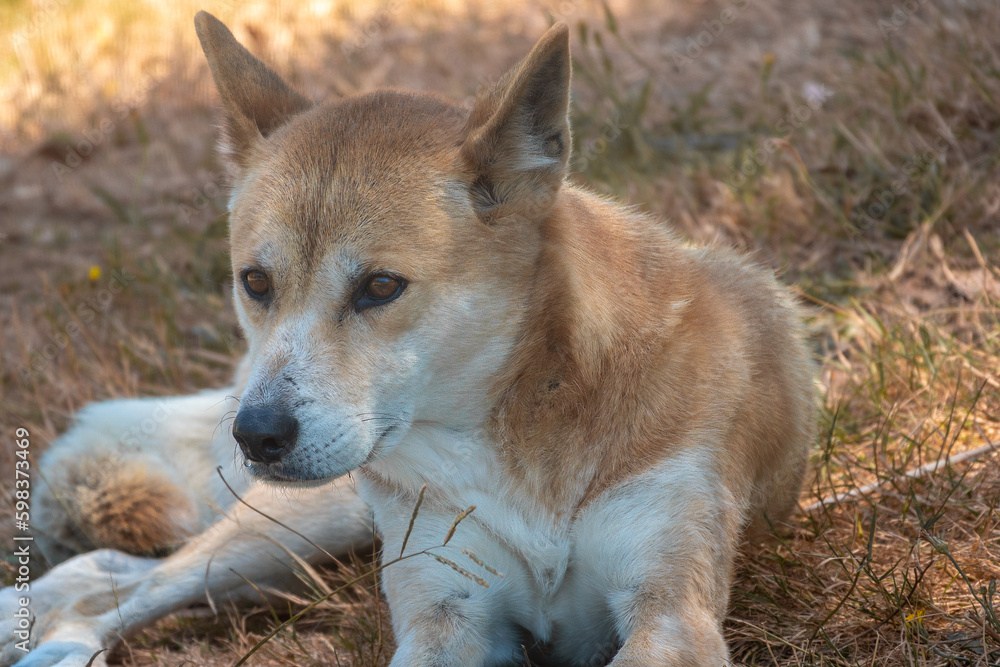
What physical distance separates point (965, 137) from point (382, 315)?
11.7 ft

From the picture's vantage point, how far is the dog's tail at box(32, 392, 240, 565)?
3.37 metres

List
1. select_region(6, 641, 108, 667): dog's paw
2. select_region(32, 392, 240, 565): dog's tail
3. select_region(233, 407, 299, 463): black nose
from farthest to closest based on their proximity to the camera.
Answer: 1. select_region(32, 392, 240, 565): dog's tail
2. select_region(6, 641, 108, 667): dog's paw
3. select_region(233, 407, 299, 463): black nose

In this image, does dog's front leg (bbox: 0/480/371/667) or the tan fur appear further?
dog's front leg (bbox: 0/480/371/667)

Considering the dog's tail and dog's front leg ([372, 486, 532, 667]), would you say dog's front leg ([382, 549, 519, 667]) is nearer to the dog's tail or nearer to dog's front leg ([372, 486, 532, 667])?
dog's front leg ([372, 486, 532, 667])

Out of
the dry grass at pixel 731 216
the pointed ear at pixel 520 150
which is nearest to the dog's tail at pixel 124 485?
the dry grass at pixel 731 216

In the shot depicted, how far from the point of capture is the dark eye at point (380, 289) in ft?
7.40

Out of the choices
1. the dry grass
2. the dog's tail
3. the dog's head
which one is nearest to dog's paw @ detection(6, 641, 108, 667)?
the dry grass

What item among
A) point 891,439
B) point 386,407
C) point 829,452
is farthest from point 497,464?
point 891,439

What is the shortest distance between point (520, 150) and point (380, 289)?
20.3 inches

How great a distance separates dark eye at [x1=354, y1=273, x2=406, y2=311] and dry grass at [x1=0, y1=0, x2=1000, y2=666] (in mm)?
913

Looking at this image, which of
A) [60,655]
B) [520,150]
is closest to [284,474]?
[520,150]

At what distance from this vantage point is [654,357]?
242 cm

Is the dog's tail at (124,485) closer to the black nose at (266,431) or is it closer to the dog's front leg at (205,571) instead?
the dog's front leg at (205,571)

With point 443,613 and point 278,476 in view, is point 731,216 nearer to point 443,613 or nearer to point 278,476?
point 443,613
